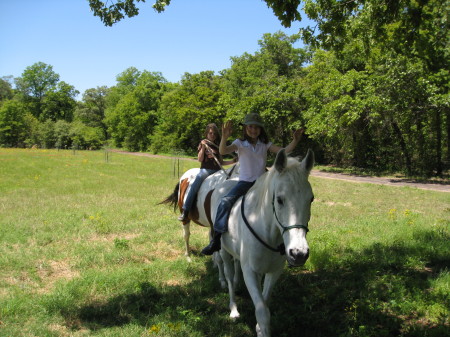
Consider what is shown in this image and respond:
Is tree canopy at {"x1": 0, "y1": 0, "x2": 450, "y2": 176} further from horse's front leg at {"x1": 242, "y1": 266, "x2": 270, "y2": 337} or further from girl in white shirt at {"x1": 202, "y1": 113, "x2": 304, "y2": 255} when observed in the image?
horse's front leg at {"x1": 242, "y1": 266, "x2": 270, "y2": 337}

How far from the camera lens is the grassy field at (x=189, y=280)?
12.9 ft

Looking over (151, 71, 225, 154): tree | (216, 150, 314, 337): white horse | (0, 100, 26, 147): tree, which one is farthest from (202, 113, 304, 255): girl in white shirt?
(0, 100, 26, 147): tree

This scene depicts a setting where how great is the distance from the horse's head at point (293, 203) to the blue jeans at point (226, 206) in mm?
1132

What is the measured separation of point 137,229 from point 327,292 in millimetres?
5243

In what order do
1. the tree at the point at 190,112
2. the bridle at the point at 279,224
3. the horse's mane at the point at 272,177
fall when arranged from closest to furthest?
the bridle at the point at 279,224, the horse's mane at the point at 272,177, the tree at the point at 190,112

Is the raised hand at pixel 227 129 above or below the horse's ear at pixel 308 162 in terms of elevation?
above

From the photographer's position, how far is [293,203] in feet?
9.65

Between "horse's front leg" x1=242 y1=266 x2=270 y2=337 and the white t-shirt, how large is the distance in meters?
1.27

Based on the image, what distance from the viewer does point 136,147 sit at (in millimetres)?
57438

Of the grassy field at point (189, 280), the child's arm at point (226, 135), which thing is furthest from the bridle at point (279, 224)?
the grassy field at point (189, 280)

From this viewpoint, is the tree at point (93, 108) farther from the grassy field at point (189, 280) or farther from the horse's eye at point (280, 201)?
the horse's eye at point (280, 201)

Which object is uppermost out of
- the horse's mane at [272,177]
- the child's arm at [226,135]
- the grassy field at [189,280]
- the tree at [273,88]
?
the tree at [273,88]

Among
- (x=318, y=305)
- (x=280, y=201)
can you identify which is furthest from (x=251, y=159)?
(x=318, y=305)

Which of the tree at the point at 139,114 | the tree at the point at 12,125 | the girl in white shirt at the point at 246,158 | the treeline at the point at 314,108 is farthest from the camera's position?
the tree at the point at 12,125
